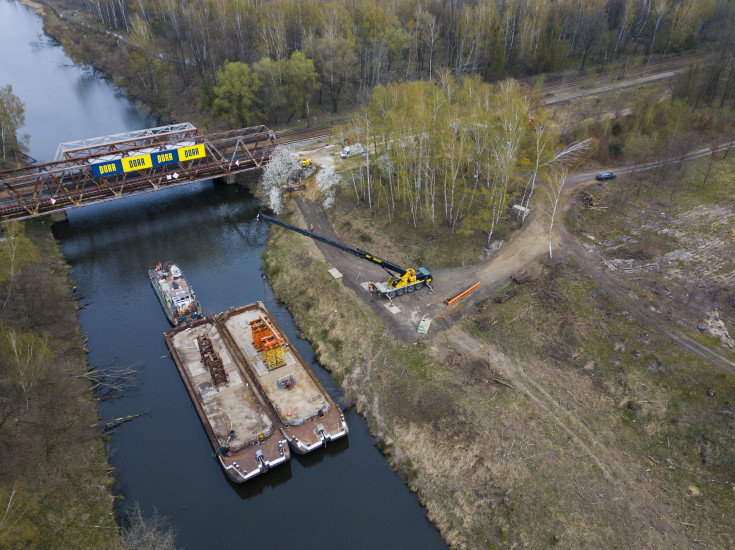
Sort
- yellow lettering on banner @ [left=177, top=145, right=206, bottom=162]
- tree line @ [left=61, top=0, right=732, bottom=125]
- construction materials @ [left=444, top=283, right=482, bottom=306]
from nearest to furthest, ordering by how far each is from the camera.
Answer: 1. construction materials @ [left=444, top=283, right=482, bottom=306]
2. yellow lettering on banner @ [left=177, top=145, right=206, bottom=162]
3. tree line @ [left=61, top=0, right=732, bottom=125]

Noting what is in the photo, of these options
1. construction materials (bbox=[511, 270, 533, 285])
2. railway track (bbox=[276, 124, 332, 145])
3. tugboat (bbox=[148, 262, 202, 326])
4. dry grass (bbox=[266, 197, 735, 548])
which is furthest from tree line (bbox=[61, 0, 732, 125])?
dry grass (bbox=[266, 197, 735, 548])

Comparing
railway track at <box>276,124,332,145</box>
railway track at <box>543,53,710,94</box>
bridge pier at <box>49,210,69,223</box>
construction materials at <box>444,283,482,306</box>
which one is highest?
railway track at <box>543,53,710,94</box>

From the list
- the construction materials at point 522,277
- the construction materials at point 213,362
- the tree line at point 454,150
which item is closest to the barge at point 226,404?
the construction materials at point 213,362

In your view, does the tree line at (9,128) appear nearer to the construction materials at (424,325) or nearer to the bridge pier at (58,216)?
the bridge pier at (58,216)

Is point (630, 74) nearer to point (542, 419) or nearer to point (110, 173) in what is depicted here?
point (542, 419)

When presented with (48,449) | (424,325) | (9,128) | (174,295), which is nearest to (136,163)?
(174,295)

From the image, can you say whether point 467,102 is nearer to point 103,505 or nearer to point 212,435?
point 212,435

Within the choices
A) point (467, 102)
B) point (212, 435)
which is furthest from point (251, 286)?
point (467, 102)

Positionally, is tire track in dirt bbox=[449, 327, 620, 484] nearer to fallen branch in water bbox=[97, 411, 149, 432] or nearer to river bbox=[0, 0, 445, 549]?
river bbox=[0, 0, 445, 549]
